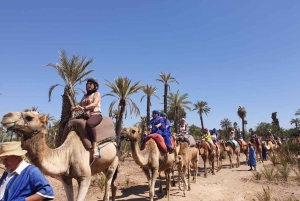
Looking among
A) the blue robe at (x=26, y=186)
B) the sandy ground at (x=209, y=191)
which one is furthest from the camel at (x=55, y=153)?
the sandy ground at (x=209, y=191)

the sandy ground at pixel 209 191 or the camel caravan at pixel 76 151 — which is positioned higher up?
the camel caravan at pixel 76 151

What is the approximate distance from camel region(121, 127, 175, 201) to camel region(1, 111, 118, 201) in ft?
4.58

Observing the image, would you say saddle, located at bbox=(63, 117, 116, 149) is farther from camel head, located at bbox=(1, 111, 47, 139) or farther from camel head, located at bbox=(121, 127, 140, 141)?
camel head, located at bbox=(1, 111, 47, 139)

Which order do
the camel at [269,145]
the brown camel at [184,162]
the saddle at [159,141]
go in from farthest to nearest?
1. the camel at [269,145]
2. the brown camel at [184,162]
3. the saddle at [159,141]

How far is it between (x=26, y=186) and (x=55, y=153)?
203 cm

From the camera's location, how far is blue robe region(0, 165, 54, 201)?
250 centimetres

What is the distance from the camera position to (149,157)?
25.5 ft

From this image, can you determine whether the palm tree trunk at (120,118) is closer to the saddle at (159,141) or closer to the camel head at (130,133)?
the saddle at (159,141)

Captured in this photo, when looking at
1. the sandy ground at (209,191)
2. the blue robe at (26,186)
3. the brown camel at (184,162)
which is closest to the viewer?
the blue robe at (26,186)

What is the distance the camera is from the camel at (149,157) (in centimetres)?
703

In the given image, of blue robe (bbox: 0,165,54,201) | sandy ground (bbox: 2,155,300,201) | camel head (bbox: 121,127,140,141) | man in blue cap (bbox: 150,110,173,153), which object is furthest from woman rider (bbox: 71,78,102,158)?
sandy ground (bbox: 2,155,300,201)

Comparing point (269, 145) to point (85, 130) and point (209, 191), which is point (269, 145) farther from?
point (85, 130)

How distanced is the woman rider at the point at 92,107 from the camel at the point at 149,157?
5.17ft

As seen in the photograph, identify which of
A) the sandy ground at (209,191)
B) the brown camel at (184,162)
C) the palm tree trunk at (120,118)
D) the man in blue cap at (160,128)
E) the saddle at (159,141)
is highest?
the palm tree trunk at (120,118)
